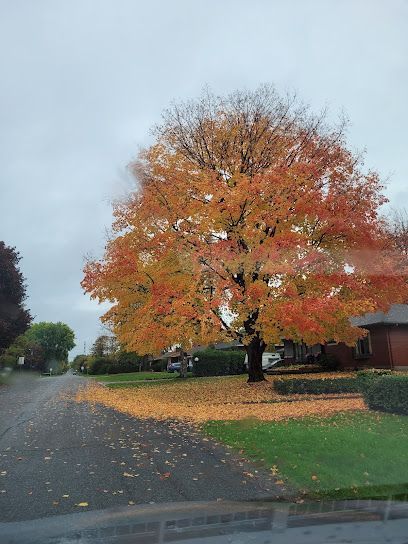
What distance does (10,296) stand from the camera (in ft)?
110

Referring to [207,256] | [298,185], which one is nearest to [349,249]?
[298,185]

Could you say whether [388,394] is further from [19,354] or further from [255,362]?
[19,354]

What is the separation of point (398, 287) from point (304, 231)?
3.88m

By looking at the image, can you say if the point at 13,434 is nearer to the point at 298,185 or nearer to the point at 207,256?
the point at 207,256

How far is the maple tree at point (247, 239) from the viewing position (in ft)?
51.6

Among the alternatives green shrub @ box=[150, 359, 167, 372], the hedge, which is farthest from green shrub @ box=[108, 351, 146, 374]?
green shrub @ box=[150, 359, 167, 372]

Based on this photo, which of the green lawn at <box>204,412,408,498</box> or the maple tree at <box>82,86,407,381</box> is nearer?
the green lawn at <box>204,412,408,498</box>

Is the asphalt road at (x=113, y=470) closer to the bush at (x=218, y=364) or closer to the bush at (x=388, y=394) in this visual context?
the bush at (x=388, y=394)

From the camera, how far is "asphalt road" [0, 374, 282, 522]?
5500 mm

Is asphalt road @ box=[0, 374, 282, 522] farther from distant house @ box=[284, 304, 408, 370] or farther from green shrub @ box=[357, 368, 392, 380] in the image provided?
distant house @ box=[284, 304, 408, 370]

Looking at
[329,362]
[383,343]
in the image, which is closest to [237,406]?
[383,343]

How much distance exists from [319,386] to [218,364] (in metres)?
19.8

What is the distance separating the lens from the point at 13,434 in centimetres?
1045

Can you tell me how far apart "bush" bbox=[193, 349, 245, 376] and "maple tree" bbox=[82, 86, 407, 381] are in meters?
16.3
